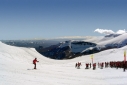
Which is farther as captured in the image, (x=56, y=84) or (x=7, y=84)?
(x=56, y=84)

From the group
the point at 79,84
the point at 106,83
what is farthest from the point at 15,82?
the point at 106,83

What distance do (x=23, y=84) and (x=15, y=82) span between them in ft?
2.03

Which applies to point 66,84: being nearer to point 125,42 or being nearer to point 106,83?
point 106,83

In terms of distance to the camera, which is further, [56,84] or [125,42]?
[125,42]

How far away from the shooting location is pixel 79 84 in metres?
17.2

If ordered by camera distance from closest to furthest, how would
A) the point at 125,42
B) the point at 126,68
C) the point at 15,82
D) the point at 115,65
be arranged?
the point at 15,82 < the point at 126,68 < the point at 115,65 < the point at 125,42

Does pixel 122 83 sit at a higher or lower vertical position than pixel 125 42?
lower

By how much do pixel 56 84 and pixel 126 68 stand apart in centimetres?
1721

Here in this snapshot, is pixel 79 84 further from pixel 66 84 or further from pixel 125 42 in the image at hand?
pixel 125 42

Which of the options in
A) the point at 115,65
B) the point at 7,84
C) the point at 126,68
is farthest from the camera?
the point at 115,65

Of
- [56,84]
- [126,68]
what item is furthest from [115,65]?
[56,84]

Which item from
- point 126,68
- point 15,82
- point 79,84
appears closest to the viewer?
point 15,82

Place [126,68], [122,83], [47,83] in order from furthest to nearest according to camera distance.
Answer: [126,68] → [122,83] → [47,83]

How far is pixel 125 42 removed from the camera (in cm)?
19325
